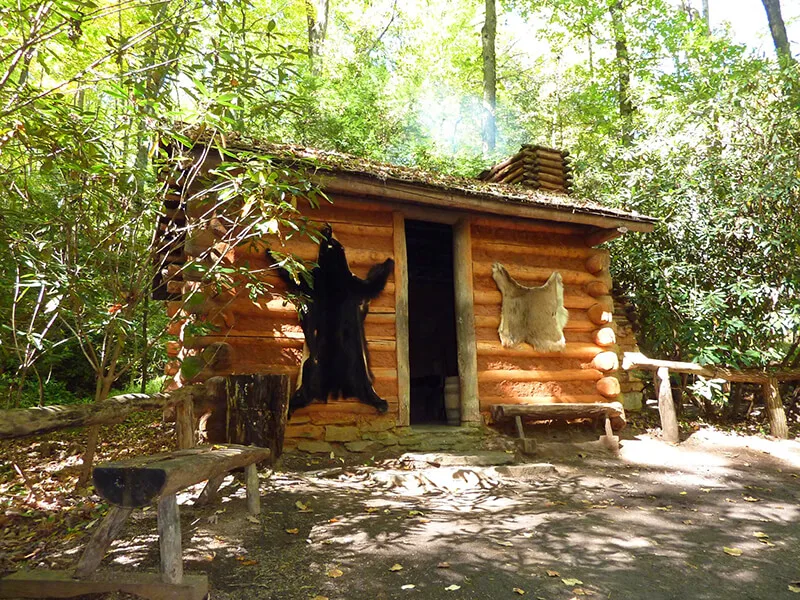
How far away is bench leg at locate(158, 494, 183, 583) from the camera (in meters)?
2.56

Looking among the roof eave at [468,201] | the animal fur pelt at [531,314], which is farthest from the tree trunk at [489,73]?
the animal fur pelt at [531,314]

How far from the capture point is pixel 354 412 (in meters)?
6.22

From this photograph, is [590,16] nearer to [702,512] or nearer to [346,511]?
[702,512]

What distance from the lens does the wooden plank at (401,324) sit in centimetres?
651

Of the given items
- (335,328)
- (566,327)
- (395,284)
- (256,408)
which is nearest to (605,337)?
(566,327)

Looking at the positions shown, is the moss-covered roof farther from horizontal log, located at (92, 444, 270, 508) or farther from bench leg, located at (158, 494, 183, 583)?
bench leg, located at (158, 494, 183, 583)

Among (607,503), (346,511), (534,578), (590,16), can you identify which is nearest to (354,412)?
(346,511)

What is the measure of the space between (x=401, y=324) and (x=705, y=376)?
5130mm

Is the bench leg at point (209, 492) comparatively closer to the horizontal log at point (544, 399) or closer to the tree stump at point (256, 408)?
the tree stump at point (256, 408)

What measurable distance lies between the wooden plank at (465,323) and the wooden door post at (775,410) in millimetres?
5014

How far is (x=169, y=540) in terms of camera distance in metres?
2.60

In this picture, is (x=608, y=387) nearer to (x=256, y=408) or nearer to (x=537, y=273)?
(x=537, y=273)

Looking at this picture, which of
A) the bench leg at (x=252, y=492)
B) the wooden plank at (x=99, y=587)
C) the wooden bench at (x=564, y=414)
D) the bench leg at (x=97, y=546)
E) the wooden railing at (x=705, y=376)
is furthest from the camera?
the wooden railing at (x=705, y=376)

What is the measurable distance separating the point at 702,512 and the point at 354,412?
12.3 feet
